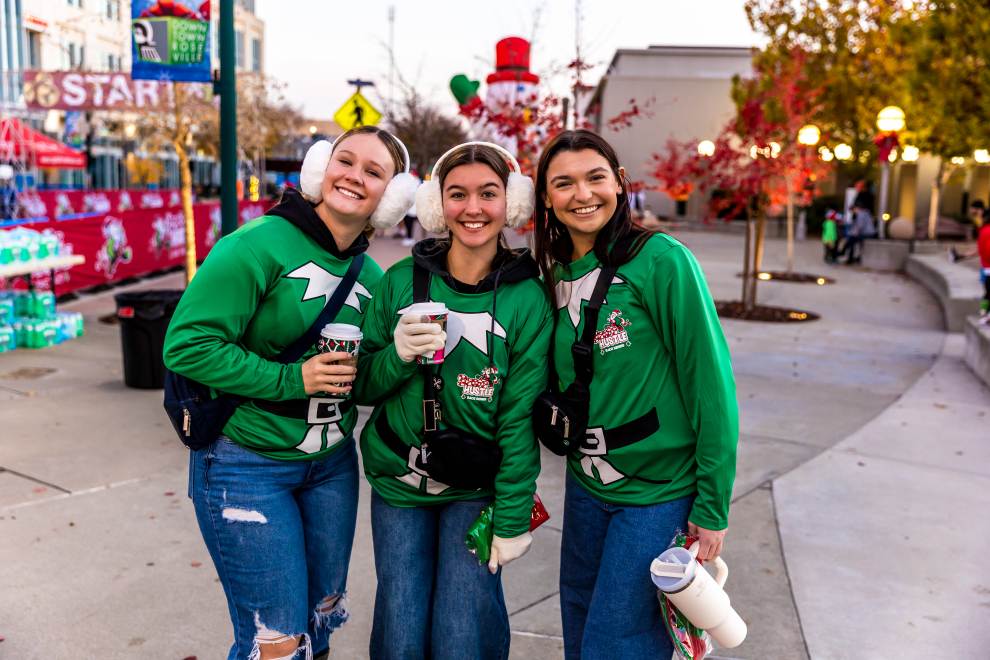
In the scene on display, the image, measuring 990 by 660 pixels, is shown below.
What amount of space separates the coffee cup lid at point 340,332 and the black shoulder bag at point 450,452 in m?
0.21

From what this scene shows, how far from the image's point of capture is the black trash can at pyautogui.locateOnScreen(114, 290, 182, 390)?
7.62 metres

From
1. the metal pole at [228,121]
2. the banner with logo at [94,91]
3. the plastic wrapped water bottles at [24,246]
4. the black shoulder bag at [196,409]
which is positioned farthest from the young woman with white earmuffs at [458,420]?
the banner with logo at [94,91]

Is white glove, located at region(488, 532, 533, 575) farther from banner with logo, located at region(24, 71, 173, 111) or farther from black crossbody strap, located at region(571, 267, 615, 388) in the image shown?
banner with logo, located at region(24, 71, 173, 111)

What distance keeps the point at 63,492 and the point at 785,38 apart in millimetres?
31835

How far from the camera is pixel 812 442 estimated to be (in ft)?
21.9

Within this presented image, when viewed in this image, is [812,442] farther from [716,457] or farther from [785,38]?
[785,38]

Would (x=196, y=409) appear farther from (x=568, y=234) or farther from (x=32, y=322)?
(x=32, y=322)

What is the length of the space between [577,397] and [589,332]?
18cm

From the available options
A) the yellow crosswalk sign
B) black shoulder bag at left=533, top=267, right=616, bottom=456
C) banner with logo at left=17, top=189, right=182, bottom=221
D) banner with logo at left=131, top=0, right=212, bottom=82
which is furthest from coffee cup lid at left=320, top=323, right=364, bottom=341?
banner with logo at left=17, top=189, right=182, bottom=221

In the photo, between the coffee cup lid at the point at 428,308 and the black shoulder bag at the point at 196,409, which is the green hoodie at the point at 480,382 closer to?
the coffee cup lid at the point at 428,308

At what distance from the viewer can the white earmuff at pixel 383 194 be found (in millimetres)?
2684

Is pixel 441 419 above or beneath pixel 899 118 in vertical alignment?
beneath

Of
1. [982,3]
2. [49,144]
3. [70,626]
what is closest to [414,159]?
[49,144]

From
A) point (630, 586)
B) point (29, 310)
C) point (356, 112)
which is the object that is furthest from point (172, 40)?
point (630, 586)
